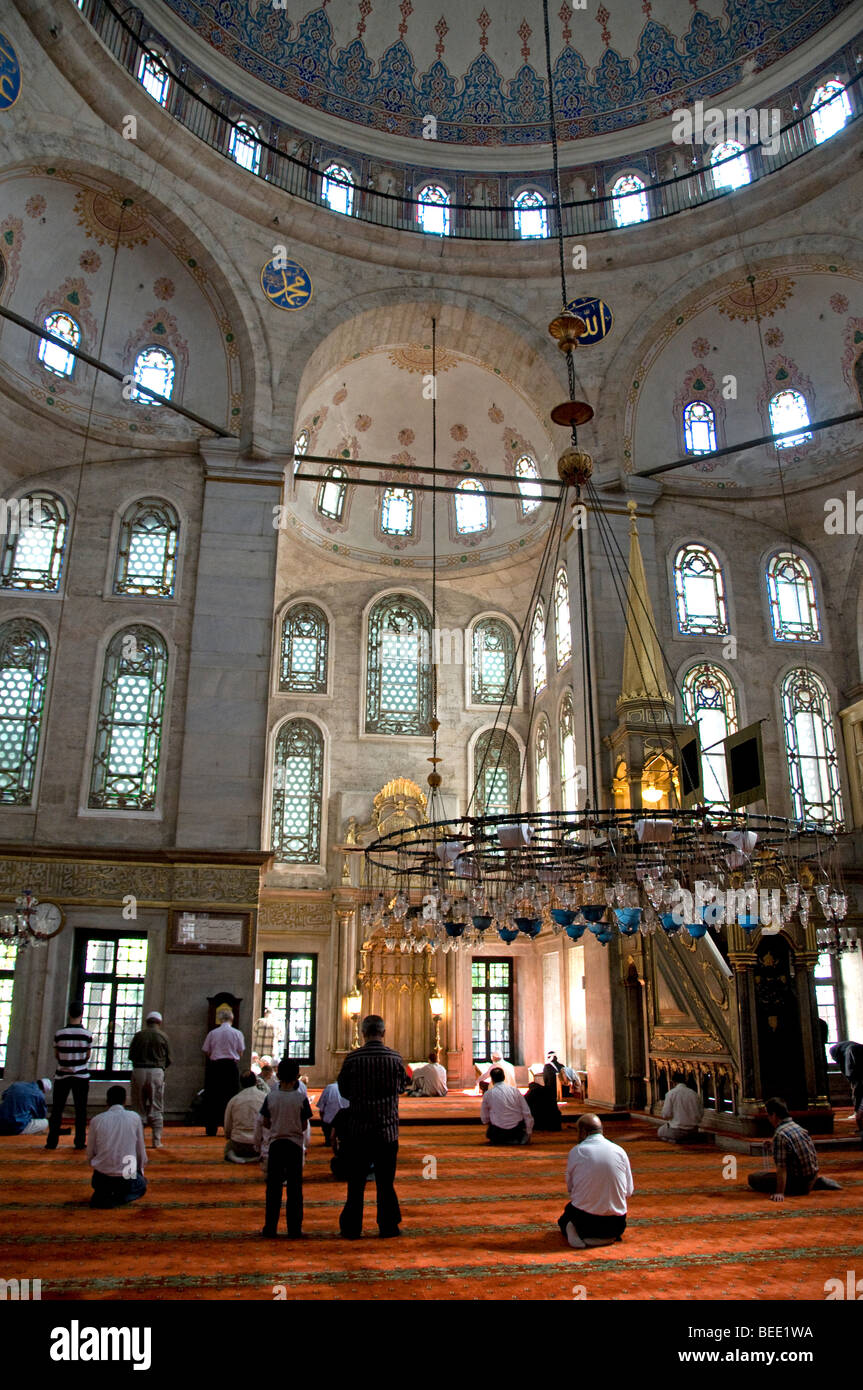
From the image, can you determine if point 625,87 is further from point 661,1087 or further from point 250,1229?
point 250,1229

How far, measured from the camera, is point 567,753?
17.0 metres

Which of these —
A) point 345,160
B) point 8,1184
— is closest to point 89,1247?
point 8,1184

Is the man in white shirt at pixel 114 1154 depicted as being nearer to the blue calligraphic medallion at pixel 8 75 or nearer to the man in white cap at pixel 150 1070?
the man in white cap at pixel 150 1070

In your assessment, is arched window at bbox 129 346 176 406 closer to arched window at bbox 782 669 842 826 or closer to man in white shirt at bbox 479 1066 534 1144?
arched window at bbox 782 669 842 826

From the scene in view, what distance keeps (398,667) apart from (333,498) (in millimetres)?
3768

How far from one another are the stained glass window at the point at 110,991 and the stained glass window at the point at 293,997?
575cm

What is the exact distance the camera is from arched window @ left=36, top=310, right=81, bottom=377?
13696 mm

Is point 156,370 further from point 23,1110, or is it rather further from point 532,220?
point 23,1110

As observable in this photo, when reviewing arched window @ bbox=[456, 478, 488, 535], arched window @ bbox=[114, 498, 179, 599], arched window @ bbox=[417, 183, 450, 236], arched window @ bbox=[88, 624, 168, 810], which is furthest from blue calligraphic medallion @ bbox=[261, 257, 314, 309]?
arched window @ bbox=[456, 478, 488, 535]

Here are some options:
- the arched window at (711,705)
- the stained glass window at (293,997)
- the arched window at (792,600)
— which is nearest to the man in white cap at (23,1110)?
the stained glass window at (293,997)

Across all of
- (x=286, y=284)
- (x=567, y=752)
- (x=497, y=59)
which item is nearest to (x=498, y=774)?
(x=567, y=752)

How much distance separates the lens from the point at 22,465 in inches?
544

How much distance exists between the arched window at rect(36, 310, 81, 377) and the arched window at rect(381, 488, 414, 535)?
7811mm

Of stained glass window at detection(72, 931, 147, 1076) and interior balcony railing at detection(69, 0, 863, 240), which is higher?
interior balcony railing at detection(69, 0, 863, 240)
